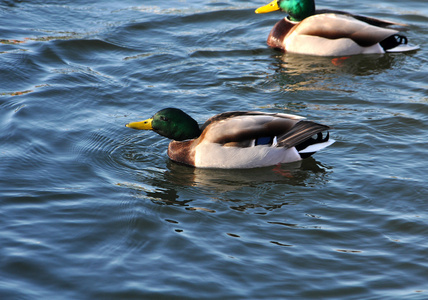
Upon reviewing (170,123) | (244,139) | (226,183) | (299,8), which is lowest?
(226,183)

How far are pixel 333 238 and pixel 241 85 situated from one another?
4309 mm

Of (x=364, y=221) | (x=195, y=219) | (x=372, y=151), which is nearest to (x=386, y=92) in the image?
(x=372, y=151)

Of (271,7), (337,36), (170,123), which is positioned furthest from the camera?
(271,7)

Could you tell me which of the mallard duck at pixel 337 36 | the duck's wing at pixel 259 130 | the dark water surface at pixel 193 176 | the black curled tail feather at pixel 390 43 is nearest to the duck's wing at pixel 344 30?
the mallard duck at pixel 337 36

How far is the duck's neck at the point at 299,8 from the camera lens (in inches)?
470

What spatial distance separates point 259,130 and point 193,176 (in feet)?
3.07

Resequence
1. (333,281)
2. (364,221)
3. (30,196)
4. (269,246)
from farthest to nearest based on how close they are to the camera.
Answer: (30,196), (364,221), (269,246), (333,281)

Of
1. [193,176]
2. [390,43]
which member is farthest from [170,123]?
[390,43]

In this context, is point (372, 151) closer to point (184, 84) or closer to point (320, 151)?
point (320, 151)

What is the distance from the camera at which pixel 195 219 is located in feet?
22.0

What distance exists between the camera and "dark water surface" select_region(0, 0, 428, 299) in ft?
19.1

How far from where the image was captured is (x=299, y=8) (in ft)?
39.3

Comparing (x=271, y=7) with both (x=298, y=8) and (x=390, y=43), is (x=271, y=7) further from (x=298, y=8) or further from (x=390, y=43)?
(x=390, y=43)

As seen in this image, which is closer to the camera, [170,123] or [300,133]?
[300,133]
